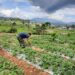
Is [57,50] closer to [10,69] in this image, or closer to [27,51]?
[27,51]

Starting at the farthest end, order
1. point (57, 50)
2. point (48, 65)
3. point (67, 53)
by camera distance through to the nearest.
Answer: point (57, 50), point (67, 53), point (48, 65)

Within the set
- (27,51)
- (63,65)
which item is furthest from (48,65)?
(27,51)

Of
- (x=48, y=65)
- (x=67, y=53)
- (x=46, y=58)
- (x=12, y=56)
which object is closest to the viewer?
(x=48, y=65)

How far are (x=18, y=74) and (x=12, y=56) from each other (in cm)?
588

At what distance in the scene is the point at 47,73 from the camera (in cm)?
1192

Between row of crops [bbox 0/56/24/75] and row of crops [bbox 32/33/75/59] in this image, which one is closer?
row of crops [bbox 0/56/24/75]

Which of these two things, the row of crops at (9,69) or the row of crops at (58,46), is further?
the row of crops at (58,46)

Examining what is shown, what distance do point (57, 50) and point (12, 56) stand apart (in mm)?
4424

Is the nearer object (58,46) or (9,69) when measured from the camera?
(9,69)

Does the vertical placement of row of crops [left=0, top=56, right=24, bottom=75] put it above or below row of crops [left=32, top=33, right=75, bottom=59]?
above

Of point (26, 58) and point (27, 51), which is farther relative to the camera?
point (27, 51)

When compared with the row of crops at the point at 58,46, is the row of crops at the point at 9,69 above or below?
above

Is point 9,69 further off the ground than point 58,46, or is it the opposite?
point 9,69

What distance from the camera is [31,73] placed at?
11.8 m
